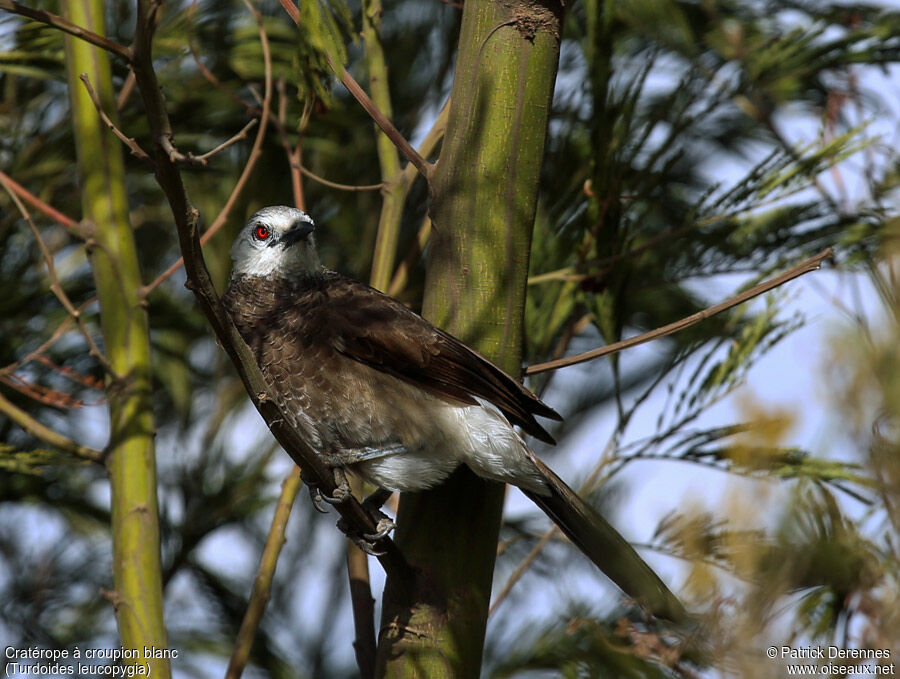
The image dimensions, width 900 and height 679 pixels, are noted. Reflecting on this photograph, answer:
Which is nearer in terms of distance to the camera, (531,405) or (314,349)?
(531,405)

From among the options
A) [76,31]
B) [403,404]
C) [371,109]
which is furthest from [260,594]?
[76,31]

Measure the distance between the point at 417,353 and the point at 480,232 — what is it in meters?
0.33

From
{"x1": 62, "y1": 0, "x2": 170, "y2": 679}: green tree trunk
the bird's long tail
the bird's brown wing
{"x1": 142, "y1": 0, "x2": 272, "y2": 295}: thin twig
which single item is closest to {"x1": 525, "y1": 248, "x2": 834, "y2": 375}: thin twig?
the bird's brown wing

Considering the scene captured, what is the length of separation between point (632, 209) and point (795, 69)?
62 centimetres

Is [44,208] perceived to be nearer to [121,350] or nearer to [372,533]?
[121,350]

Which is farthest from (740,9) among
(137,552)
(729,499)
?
(729,499)

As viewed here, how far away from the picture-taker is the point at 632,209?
10.3ft

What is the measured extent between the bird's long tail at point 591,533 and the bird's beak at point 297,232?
3.24 ft

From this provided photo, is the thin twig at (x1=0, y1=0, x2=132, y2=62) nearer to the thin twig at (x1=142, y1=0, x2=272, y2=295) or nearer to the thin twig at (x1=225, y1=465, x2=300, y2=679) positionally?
the thin twig at (x1=142, y1=0, x2=272, y2=295)

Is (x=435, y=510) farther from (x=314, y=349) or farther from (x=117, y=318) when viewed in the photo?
(x=117, y=318)

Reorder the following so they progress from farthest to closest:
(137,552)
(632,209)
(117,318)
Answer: (632,209)
(117,318)
(137,552)

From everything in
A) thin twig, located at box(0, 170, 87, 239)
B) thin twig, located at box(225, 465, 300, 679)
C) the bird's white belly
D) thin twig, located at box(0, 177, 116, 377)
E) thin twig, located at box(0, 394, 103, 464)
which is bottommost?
thin twig, located at box(225, 465, 300, 679)

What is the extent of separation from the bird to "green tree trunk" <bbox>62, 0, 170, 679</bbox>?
1.09 feet

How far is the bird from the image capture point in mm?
2326
